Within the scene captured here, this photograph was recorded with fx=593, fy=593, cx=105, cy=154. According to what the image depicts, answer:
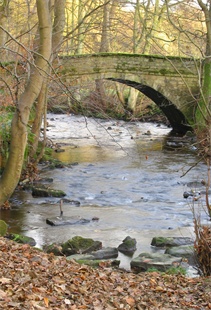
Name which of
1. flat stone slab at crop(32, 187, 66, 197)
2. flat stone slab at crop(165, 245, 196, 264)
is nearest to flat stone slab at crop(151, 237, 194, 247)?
flat stone slab at crop(165, 245, 196, 264)

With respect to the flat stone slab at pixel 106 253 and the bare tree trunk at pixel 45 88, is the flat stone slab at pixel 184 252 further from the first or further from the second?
the bare tree trunk at pixel 45 88

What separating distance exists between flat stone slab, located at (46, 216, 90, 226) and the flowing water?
13 centimetres

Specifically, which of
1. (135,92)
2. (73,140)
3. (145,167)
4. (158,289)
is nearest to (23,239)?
(158,289)

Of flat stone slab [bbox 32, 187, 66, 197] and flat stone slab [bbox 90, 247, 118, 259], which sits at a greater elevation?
flat stone slab [bbox 32, 187, 66, 197]

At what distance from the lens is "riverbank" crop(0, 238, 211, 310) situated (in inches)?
216

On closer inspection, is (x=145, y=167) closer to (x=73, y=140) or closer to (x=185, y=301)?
(x=73, y=140)

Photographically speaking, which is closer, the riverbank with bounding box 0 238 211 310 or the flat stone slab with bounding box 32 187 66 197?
the riverbank with bounding box 0 238 211 310

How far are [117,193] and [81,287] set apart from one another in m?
7.59

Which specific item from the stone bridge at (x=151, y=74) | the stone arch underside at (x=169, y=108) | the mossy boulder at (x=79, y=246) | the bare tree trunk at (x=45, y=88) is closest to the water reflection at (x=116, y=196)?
the mossy boulder at (x=79, y=246)

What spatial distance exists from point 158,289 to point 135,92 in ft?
74.9

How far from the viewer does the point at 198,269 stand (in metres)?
7.92

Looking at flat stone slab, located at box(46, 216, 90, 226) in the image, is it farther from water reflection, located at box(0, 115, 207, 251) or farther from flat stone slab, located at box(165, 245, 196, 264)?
flat stone slab, located at box(165, 245, 196, 264)

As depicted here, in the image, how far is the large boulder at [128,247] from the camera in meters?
9.16

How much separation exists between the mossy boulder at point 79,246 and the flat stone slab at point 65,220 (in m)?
1.54
